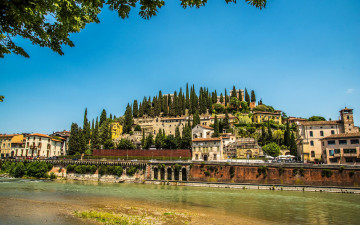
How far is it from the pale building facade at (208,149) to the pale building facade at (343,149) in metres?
20.7

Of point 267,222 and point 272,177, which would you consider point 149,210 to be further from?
point 272,177

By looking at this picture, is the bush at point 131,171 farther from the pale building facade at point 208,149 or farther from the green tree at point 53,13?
the green tree at point 53,13

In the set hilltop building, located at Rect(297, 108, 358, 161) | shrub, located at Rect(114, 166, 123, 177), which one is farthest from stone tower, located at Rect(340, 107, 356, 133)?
shrub, located at Rect(114, 166, 123, 177)

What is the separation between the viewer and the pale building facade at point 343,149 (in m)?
39.3

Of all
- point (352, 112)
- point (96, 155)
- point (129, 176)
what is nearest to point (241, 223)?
point (129, 176)

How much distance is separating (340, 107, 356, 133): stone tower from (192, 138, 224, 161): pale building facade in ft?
84.3

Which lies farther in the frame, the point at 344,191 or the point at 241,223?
the point at 344,191

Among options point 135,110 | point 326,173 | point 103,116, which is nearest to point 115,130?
point 103,116

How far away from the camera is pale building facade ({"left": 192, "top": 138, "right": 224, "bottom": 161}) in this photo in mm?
53312

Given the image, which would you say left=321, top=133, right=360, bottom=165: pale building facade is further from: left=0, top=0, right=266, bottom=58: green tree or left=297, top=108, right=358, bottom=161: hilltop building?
left=0, top=0, right=266, bottom=58: green tree

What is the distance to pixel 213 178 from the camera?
138 ft

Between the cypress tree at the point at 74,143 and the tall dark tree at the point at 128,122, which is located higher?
the tall dark tree at the point at 128,122

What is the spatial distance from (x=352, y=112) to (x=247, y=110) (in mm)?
46905

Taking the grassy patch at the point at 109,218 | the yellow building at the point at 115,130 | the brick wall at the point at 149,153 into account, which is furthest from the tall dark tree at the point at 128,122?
the grassy patch at the point at 109,218
